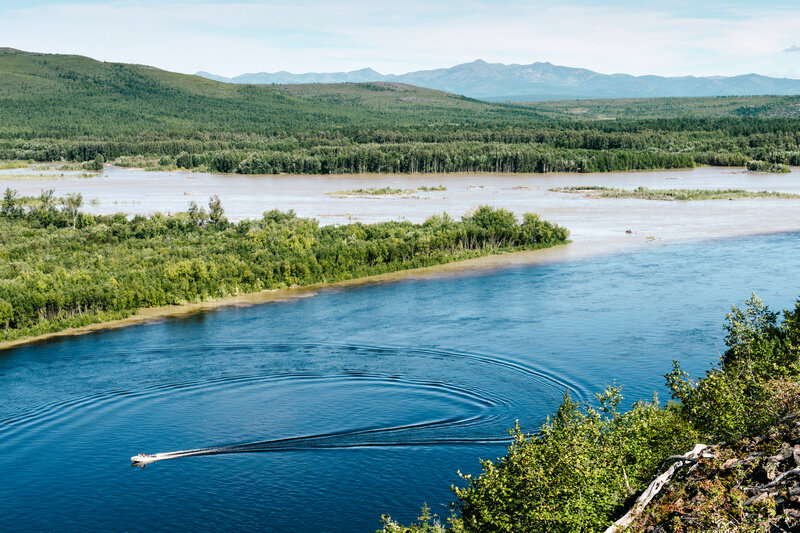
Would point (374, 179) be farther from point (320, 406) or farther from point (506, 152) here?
point (320, 406)

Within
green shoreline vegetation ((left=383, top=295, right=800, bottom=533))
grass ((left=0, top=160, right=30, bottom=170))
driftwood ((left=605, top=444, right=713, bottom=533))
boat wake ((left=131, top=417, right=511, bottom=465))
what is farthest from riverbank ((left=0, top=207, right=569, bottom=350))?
grass ((left=0, top=160, right=30, bottom=170))

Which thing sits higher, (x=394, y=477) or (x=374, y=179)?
(x=374, y=179)

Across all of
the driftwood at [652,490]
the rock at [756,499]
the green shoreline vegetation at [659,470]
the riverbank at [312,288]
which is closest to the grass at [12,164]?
the riverbank at [312,288]

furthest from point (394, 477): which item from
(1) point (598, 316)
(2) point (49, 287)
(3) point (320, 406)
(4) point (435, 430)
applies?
(2) point (49, 287)

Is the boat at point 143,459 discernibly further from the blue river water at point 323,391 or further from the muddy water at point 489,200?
the muddy water at point 489,200

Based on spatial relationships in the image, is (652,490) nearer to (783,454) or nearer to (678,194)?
(783,454)
